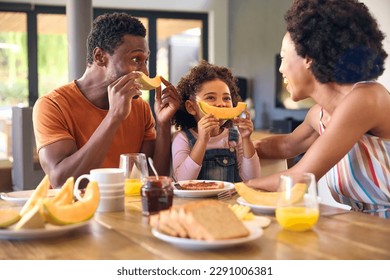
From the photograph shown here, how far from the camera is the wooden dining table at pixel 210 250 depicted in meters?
1.10

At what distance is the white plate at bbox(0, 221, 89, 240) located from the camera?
1202mm

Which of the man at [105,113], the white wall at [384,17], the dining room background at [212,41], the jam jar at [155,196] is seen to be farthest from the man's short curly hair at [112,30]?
the dining room background at [212,41]

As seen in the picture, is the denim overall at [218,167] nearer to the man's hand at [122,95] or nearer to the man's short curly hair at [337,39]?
the man's hand at [122,95]

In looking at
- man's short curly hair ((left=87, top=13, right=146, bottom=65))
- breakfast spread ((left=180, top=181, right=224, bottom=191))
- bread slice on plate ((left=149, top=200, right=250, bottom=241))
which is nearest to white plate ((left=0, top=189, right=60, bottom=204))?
breakfast spread ((left=180, top=181, right=224, bottom=191))

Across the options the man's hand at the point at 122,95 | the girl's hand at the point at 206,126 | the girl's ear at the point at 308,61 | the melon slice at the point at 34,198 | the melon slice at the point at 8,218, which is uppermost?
the girl's ear at the point at 308,61

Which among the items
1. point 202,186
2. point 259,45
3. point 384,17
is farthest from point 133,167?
point 259,45

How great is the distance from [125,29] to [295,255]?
154 centimetres

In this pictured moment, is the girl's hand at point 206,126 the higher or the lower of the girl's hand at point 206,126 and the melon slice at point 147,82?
the lower

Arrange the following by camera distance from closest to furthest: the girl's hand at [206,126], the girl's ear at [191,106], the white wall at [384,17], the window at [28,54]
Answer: the girl's hand at [206,126]
the girl's ear at [191,106]
the white wall at [384,17]
the window at [28,54]

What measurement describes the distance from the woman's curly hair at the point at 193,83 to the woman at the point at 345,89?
0.67m

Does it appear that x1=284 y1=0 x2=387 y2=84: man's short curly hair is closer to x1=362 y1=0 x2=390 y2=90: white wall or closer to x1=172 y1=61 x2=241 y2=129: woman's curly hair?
x1=172 y1=61 x2=241 y2=129: woman's curly hair

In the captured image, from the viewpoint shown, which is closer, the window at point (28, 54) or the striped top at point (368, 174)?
the striped top at point (368, 174)

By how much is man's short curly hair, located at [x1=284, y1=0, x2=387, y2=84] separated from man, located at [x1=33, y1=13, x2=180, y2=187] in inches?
28.6

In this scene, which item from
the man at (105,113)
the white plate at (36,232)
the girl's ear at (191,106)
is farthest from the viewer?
the girl's ear at (191,106)
